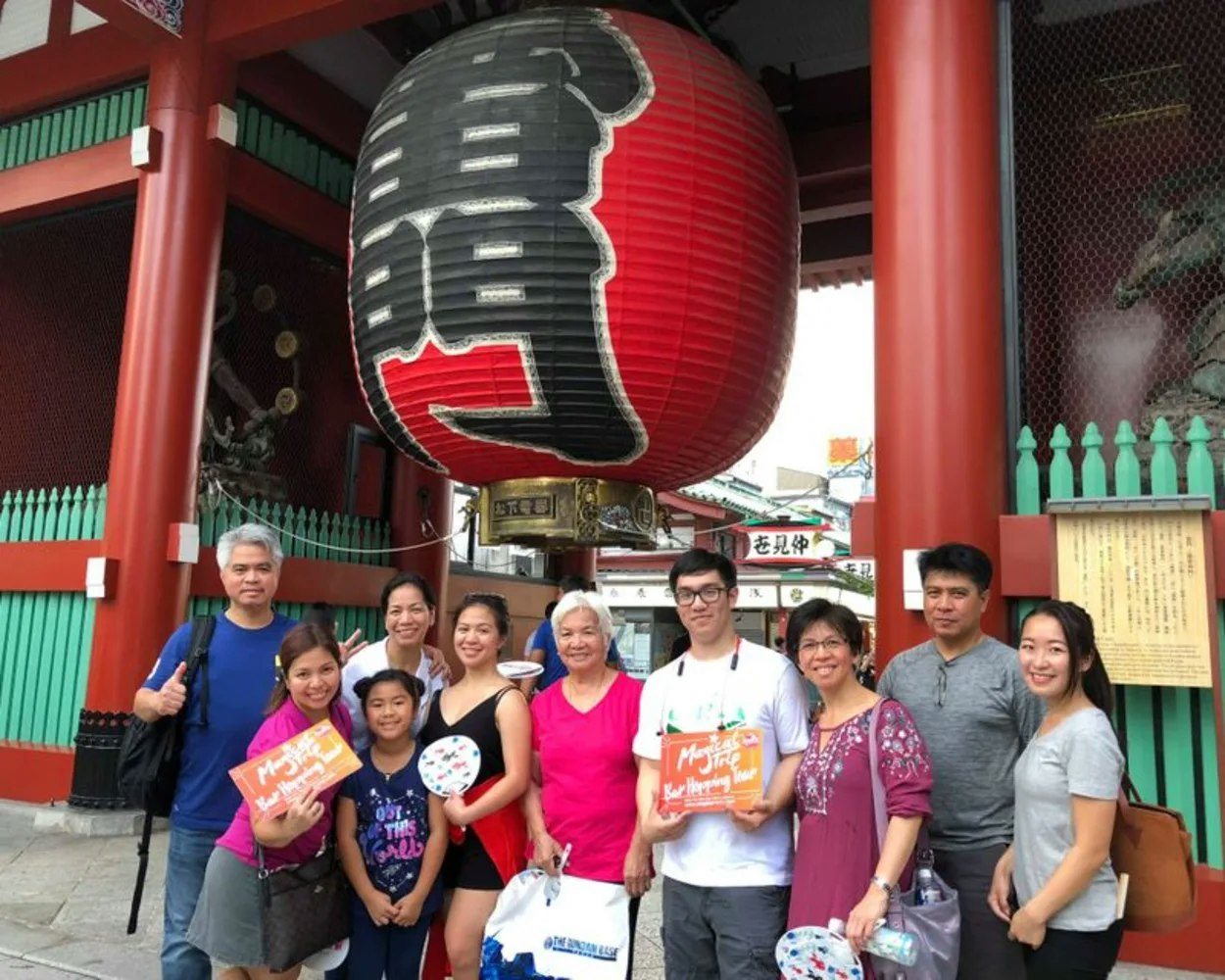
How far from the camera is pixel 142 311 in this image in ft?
21.2

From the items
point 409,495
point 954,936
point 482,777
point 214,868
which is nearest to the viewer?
point 954,936

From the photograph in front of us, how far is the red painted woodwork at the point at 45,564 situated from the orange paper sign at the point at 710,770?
535cm

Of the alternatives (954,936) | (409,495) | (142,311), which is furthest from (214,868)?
(409,495)

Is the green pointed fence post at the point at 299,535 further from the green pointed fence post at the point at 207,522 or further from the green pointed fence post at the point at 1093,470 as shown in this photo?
the green pointed fence post at the point at 1093,470

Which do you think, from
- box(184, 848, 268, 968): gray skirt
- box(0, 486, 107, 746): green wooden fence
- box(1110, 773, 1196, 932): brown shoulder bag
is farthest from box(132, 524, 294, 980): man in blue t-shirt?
box(0, 486, 107, 746): green wooden fence

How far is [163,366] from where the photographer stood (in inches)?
251

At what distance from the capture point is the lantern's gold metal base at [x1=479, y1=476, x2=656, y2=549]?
4320 mm

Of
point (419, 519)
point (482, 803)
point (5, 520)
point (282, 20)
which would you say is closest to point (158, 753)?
point (482, 803)

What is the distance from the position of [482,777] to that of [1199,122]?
18.2 ft

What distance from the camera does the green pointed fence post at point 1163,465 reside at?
3.88 m

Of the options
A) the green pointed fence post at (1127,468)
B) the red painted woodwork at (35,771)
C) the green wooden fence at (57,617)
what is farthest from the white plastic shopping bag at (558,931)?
the red painted woodwork at (35,771)

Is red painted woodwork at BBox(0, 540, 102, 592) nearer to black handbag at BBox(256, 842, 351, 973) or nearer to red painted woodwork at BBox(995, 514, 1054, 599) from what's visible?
black handbag at BBox(256, 842, 351, 973)

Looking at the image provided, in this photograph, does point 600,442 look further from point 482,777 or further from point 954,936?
point 954,936

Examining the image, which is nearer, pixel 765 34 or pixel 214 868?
pixel 214 868
